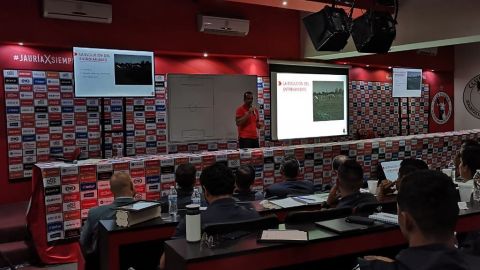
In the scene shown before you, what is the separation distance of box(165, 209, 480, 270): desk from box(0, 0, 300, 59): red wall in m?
4.85

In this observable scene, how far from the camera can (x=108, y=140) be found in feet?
22.6

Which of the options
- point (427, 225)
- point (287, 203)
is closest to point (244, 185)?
point (287, 203)

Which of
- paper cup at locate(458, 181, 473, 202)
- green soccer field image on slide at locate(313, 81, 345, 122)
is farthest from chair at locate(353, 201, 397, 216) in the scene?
green soccer field image on slide at locate(313, 81, 345, 122)

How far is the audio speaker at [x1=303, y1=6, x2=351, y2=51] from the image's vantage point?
432 centimetres

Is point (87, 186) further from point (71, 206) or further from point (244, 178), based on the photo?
point (244, 178)

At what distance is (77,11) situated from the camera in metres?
6.11

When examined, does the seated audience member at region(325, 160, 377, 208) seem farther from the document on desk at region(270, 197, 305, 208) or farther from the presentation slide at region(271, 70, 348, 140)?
the presentation slide at region(271, 70, 348, 140)

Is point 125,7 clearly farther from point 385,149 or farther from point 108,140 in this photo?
point 385,149

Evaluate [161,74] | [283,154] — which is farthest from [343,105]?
[283,154]

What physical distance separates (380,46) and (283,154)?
1.52 meters

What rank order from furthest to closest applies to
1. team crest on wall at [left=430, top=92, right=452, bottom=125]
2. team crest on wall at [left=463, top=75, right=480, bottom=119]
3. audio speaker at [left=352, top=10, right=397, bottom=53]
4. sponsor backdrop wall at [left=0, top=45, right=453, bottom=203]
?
team crest on wall at [left=430, top=92, right=452, bottom=125] < team crest on wall at [left=463, top=75, right=480, bottom=119] < sponsor backdrop wall at [left=0, top=45, right=453, bottom=203] < audio speaker at [left=352, top=10, right=397, bottom=53]

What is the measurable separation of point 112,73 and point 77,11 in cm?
92

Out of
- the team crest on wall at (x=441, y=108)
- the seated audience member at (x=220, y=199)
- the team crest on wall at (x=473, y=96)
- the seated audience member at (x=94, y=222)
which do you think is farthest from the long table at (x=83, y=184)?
the team crest on wall at (x=473, y=96)

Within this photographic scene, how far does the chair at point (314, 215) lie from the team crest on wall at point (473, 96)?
410 inches
